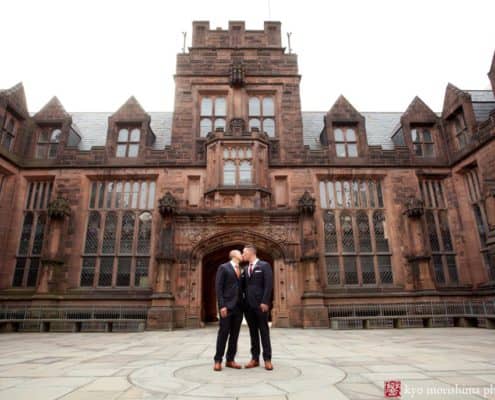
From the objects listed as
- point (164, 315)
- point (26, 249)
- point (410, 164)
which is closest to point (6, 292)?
point (26, 249)

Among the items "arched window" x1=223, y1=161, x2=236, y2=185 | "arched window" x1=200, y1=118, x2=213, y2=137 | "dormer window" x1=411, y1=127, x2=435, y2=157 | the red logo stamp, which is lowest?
the red logo stamp

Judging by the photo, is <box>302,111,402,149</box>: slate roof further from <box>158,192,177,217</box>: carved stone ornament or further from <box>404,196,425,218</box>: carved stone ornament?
<box>158,192,177,217</box>: carved stone ornament

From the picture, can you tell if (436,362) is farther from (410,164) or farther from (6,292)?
(6,292)

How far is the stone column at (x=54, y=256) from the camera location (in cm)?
1310

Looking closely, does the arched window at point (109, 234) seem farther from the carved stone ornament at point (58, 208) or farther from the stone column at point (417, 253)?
the stone column at point (417, 253)

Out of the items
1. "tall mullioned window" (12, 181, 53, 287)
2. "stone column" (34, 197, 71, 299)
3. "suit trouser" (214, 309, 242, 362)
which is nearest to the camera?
"suit trouser" (214, 309, 242, 362)

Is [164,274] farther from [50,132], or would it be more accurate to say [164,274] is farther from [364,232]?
[50,132]

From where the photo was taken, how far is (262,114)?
17.1 m

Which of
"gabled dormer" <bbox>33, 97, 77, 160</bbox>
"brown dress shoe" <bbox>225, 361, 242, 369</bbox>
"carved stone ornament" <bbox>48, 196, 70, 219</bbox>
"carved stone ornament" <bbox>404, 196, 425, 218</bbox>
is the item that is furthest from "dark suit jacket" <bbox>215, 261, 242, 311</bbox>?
"gabled dormer" <bbox>33, 97, 77, 160</bbox>

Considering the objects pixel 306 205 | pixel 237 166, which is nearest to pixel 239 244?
pixel 306 205

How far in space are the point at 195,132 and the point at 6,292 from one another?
35.7 ft

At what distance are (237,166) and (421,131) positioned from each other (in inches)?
396

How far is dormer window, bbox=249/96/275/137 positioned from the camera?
16828 mm

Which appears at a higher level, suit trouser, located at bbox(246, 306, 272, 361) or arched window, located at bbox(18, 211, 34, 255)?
arched window, located at bbox(18, 211, 34, 255)
